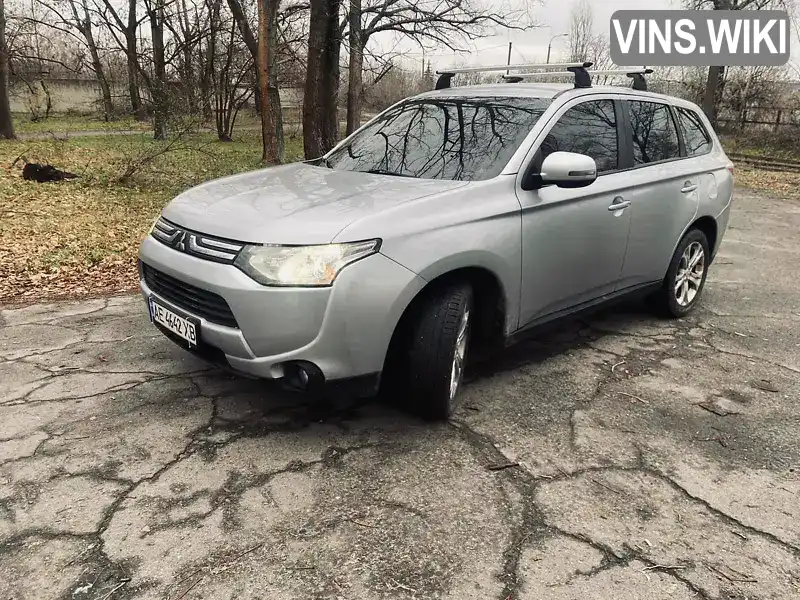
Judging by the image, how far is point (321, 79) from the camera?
12000 millimetres

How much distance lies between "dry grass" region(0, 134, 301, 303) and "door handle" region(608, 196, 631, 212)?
430cm

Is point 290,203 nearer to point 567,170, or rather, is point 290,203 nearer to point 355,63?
point 567,170

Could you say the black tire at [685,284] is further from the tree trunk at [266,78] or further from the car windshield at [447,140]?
the tree trunk at [266,78]

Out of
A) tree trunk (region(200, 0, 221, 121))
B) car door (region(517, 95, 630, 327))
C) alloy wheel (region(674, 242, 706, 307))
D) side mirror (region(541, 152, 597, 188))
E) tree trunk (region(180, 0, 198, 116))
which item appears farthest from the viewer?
tree trunk (region(200, 0, 221, 121))

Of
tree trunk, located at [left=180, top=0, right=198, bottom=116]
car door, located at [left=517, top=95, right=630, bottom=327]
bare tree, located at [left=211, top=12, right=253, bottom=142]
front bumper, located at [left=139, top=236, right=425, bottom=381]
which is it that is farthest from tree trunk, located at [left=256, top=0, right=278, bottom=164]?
bare tree, located at [left=211, top=12, right=253, bottom=142]

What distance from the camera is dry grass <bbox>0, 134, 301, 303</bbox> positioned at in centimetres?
598

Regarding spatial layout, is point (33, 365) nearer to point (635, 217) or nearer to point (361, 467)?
point (361, 467)

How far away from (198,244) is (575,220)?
2.10 metres

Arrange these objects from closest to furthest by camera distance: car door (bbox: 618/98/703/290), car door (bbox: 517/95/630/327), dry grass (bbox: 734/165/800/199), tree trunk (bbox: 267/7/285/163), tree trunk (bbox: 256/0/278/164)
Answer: car door (bbox: 517/95/630/327) → car door (bbox: 618/98/703/290) → tree trunk (bbox: 256/0/278/164) → tree trunk (bbox: 267/7/285/163) → dry grass (bbox: 734/165/800/199)

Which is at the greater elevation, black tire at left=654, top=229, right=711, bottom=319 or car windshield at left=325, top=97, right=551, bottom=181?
car windshield at left=325, top=97, right=551, bottom=181

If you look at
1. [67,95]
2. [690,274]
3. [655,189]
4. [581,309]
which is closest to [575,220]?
[581,309]

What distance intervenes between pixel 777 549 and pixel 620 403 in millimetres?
1248

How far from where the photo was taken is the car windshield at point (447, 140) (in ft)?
11.4

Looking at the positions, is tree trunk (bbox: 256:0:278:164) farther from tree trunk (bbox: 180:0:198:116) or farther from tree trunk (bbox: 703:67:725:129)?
tree trunk (bbox: 703:67:725:129)
